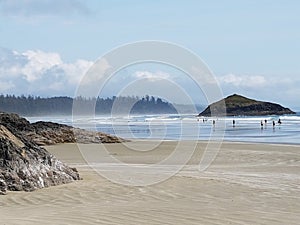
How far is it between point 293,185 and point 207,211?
4.46 metres

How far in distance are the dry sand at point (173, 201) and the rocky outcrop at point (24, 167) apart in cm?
28

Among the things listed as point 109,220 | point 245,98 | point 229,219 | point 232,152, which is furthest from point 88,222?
point 245,98

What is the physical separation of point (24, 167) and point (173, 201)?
3.25 meters

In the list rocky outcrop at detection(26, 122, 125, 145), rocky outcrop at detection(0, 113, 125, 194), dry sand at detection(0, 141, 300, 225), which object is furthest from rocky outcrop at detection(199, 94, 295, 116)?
rocky outcrop at detection(0, 113, 125, 194)

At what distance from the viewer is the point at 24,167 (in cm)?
1186

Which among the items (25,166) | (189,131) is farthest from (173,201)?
(189,131)

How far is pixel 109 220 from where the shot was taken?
8.47m

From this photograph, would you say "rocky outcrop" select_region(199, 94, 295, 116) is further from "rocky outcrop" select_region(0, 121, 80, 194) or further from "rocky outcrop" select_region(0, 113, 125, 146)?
"rocky outcrop" select_region(0, 121, 80, 194)

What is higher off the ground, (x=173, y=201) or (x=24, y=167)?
(x=24, y=167)

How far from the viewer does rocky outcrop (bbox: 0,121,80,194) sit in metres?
11.5

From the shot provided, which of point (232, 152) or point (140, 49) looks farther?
point (232, 152)

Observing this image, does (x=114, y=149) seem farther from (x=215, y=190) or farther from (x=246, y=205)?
(x=246, y=205)

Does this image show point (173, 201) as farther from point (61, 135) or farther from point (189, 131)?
point (189, 131)

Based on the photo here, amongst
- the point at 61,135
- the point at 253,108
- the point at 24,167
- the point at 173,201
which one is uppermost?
the point at 253,108
